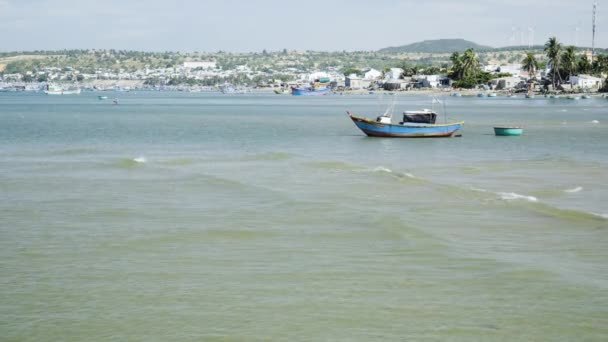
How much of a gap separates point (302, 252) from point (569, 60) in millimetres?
173797

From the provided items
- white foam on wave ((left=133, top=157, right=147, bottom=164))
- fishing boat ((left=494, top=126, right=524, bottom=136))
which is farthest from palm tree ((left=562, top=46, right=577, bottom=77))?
white foam on wave ((left=133, top=157, right=147, bottom=164))

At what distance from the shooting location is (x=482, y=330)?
1255 cm

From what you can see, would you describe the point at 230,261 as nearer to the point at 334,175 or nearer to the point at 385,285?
the point at 385,285

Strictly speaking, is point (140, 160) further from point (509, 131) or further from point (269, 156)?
point (509, 131)

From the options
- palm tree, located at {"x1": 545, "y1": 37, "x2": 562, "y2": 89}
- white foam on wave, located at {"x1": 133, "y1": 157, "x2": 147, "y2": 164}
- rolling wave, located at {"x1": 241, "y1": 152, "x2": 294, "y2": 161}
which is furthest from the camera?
palm tree, located at {"x1": 545, "y1": 37, "x2": 562, "y2": 89}

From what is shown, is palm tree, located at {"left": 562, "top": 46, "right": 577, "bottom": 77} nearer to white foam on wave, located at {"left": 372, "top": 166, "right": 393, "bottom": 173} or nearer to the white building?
the white building

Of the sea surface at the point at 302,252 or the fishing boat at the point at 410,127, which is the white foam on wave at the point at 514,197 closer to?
the sea surface at the point at 302,252

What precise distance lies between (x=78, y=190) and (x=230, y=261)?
12694 mm

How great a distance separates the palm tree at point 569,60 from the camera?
177250mm

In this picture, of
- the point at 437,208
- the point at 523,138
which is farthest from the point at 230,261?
the point at 523,138

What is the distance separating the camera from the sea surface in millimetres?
12969

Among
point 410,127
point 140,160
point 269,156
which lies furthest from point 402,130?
point 140,160

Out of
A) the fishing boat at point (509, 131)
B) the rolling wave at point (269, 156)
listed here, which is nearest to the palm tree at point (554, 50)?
the fishing boat at point (509, 131)

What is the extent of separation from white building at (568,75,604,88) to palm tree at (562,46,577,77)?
10.7ft
